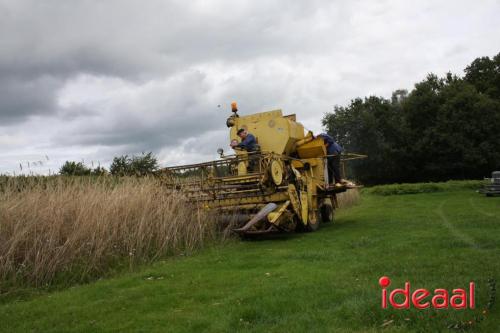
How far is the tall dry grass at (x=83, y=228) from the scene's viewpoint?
705 centimetres

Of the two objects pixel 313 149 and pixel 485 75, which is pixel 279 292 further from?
pixel 485 75

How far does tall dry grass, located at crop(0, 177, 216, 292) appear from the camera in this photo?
7051mm

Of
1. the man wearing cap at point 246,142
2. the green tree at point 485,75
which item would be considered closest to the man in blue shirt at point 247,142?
the man wearing cap at point 246,142

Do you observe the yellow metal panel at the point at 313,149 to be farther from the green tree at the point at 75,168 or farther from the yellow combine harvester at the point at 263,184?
the green tree at the point at 75,168

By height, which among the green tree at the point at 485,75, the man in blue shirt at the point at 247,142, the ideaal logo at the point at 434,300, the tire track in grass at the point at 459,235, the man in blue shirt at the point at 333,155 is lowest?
the tire track in grass at the point at 459,235

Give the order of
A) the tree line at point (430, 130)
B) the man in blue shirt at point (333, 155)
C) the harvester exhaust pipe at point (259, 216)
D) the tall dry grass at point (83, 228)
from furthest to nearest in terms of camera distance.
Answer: the tree line at point (430, 130) → the man in blue shirt at point (333, 155) → the harvester exhaust pipe at point (259, 216) → the tall dry grass at point (83, 228)

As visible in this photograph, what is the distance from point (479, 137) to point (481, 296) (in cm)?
4642

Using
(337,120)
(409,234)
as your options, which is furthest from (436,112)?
(409,234)

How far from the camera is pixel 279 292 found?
18.5 feet

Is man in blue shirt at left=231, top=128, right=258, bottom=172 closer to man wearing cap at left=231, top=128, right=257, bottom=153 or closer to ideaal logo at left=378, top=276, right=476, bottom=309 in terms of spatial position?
man wearing cap at left=231, top=128, right=257, bottom=153

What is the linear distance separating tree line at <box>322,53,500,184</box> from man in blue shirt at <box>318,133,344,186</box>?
3591 cm

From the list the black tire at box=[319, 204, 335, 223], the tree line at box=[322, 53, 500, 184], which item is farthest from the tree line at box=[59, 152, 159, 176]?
the tree line at box=[322, 53, 500, 184]

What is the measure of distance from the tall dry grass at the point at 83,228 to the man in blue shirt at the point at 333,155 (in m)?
4.96

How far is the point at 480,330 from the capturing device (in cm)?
389
